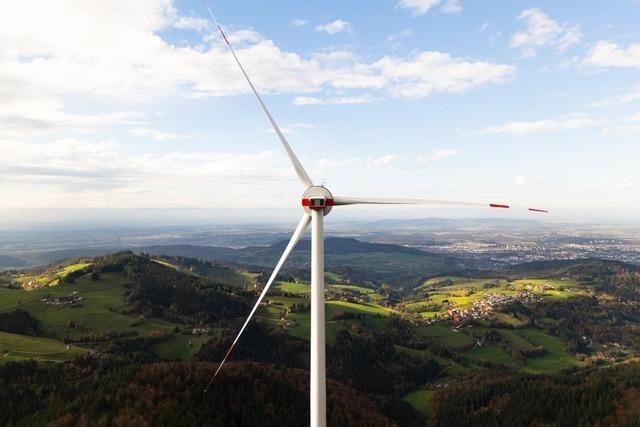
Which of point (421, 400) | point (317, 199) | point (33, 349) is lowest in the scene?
point (421, 400)

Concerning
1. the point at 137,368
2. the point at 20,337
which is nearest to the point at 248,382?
the point at 137,368

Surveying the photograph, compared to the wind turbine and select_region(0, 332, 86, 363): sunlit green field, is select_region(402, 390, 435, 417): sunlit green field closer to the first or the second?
select_region(0, 332, 86, 363): sunlit green field

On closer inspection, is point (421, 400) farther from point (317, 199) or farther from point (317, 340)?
point (317, 199)

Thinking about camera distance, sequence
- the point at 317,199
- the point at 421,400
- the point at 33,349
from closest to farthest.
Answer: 1. the point at 317,199
2. the point at 33,349
3. the point at 421,400

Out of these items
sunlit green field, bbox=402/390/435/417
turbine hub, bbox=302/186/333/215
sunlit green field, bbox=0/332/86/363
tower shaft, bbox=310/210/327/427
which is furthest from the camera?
sunlit green field, bbox=402/390/435/417

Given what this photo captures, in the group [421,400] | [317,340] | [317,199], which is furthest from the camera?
[421,400]

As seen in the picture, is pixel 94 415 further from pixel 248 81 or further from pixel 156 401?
pixel 248 81

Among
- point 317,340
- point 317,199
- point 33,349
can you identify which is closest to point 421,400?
point 33,349

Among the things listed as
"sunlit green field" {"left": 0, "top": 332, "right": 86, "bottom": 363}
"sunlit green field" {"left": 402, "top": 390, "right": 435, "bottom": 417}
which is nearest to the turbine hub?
"sunlit green field" {"left": 402, "top": 390, "right": 435, "bottom": 417}
